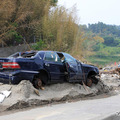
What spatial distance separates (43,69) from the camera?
27.3ft

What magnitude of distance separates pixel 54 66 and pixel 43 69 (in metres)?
0.59

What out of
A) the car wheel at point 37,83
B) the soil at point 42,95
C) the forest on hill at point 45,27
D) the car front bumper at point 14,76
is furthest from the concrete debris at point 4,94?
the forest on hill at point 45,27

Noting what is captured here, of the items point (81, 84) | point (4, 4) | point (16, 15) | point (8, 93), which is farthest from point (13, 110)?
point (16, 15)

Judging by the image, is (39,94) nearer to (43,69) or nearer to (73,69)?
(43,69)

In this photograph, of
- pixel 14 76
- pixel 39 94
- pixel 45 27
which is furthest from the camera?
pixel 45 27

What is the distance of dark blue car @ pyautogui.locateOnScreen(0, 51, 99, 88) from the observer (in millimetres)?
7645

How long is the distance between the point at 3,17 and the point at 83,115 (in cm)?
1002

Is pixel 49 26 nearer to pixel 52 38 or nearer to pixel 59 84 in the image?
pixel 52 38

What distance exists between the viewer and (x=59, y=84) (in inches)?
356

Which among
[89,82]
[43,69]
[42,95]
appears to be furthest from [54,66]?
[89,82]

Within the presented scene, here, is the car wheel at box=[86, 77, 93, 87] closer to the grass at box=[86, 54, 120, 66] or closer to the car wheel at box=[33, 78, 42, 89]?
the car wheel at box=[33, 78, 42, 89]

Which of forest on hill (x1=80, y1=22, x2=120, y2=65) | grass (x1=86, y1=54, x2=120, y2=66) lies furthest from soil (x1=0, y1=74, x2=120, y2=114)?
forest on hill (x1=80, y1=22, x2=120, y2=65)

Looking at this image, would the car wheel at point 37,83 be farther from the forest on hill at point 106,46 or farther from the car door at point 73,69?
the forest on hill at point 106,46

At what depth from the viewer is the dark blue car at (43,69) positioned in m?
7.64
